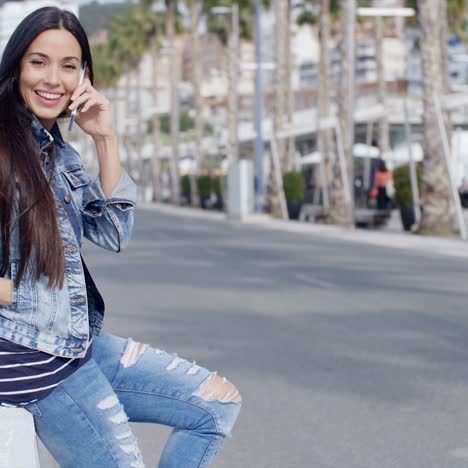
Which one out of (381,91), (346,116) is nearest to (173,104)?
(381,91)

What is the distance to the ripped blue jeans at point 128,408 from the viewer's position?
3229mm

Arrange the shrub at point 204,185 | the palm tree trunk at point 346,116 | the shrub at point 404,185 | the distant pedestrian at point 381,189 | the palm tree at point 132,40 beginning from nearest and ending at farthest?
1. the shrub at point 404,185
2. the palm tree trunk at point 346,116
3. the distant pedestrian at point 381,189
4. the shrub at point 204,185
5. the palm tree at point 132,40

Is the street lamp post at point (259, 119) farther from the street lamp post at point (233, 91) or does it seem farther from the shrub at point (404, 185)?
the shrub at point (404, 185)

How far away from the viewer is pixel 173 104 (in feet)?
225

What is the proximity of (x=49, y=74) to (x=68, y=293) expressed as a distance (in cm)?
53

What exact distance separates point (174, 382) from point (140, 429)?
390 cm

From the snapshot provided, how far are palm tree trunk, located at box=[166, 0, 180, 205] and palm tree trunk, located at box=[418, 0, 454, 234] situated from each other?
35770 mm

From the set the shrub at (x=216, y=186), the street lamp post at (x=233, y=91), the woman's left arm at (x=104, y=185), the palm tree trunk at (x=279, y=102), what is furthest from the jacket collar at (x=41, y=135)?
the shrub at (x=216, y=186)

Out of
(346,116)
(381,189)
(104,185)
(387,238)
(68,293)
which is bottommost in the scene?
(381,189)

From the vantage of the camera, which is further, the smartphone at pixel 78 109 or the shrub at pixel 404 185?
the shrub at pixel 404 185

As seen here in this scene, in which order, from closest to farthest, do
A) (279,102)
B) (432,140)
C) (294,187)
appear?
(432,140) < (294,187) < (279,102)

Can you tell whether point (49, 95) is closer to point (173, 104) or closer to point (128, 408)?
point (128, 408)

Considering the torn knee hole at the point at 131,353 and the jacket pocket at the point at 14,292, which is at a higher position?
the jacket pocket at the point at 14,292

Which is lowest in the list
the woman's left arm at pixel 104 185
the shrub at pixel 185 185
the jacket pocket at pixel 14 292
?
the shrub at pixel 185 185
